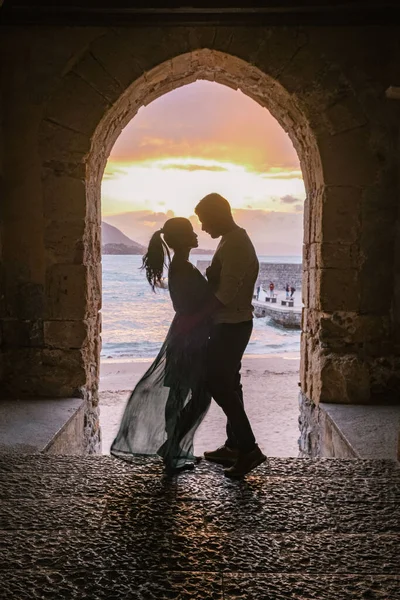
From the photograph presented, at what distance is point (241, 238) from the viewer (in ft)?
8.58

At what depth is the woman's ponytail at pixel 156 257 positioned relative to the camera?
8.79 feet

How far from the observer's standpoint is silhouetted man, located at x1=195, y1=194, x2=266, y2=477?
101 inches

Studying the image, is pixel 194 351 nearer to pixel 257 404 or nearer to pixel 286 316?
pixel 257 404

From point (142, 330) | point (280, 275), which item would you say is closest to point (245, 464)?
point (142, 330)

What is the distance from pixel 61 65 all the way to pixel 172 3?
0.96 m

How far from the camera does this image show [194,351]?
262cm

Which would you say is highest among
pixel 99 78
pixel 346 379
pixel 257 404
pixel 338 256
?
pixel 99 78

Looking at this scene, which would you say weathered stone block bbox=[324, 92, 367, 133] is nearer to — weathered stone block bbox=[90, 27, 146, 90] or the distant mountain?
weathered stone block bbox=[90, 27, 146, 90]

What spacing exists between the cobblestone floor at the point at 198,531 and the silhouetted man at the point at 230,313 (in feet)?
0.66

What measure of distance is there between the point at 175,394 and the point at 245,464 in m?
0.49

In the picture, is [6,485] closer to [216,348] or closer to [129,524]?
[129,524]

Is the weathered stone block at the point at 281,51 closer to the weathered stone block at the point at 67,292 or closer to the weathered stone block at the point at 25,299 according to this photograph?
the weathered stone block at the point at 67,292

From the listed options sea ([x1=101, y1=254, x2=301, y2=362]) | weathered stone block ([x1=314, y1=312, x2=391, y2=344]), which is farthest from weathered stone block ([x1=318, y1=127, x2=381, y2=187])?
sea ([x1=101, y1=254, x2=301, y2=362])

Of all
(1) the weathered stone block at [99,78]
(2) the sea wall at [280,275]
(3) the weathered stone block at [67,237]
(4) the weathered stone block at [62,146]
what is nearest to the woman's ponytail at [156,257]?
(3) the weathered stone block at [67,237]
